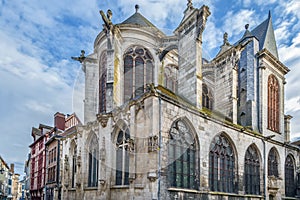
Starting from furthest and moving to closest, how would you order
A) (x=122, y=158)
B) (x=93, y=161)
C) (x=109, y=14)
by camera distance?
(x=109, y=14) → (x=93, y=161) → (x=122, y=158)

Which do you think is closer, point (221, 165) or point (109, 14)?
point (221, 165)

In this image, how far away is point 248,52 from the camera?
63.1 ft

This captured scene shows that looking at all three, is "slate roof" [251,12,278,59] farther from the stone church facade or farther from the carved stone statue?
the carved stone statue

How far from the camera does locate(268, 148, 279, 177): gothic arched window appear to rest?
1714 cm

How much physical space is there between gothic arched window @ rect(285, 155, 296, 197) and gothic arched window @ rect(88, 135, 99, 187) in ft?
40.2

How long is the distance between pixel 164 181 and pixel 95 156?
567 centimetres

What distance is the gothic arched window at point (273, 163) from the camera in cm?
1714

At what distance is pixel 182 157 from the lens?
11203mm

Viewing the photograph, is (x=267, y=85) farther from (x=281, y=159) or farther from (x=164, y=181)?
(x=164, y=181)

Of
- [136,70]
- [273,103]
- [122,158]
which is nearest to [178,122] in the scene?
[122,158]

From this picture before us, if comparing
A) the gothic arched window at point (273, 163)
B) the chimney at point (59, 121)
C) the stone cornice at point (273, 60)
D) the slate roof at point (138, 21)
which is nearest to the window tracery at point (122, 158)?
the slate roof at point (138, 21)

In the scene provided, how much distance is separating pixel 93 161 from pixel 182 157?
5.50 m

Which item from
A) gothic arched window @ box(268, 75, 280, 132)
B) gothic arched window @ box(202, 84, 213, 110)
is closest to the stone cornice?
gothic arched window @ box(268, 75, 280, 132)

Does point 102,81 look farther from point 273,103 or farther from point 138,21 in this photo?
point 273,103
